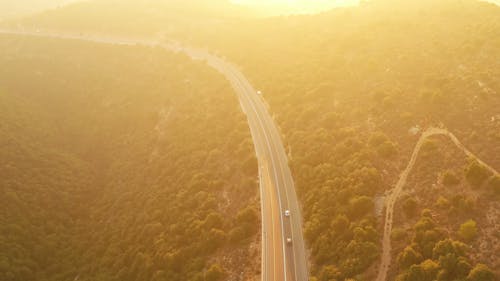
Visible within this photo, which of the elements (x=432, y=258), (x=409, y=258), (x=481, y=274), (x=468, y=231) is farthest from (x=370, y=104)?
(x=481, y=274)

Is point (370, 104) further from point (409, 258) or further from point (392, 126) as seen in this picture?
point (409, 258)

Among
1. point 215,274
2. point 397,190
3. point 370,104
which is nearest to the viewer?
point 215,274

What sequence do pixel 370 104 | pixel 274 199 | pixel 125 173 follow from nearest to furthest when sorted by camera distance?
pixel 274 199 → pixel 370 104 → pixel 125 173

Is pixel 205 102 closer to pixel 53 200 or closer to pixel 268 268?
pixel 53 200

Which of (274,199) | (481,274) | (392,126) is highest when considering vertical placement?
(392,126)

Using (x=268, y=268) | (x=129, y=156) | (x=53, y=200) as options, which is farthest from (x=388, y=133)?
(x=53, y=200)

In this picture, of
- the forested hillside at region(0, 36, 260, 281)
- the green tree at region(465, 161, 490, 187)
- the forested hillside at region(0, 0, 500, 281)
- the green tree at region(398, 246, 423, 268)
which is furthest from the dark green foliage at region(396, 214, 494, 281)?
the forested hillside at region(0, 36, 260, 281)
